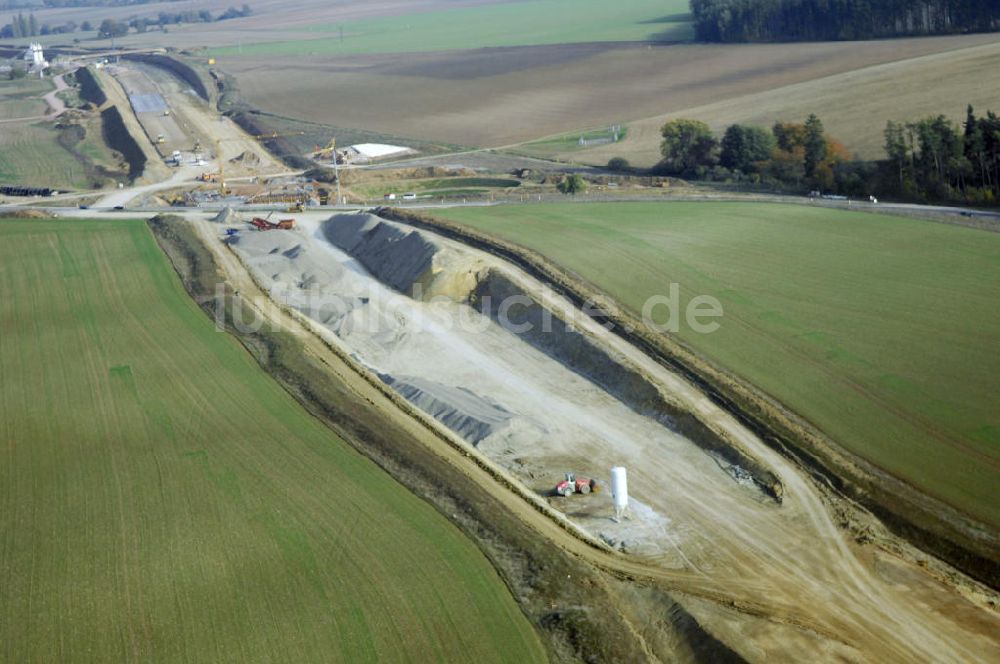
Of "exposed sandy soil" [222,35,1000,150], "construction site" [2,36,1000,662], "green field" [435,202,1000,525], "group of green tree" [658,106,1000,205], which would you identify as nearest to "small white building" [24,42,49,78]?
"exposed sandy soil" [222,35,1000,150]

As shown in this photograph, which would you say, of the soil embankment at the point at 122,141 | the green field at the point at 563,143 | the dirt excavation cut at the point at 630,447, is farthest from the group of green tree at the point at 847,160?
the soil embankment at the point at 122,141

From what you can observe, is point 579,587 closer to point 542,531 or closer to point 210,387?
point 542,531

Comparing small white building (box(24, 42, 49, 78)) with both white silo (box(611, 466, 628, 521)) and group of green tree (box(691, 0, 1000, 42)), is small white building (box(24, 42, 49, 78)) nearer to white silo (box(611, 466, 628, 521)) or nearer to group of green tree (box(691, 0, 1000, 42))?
group of green tree (box(691, 0, 1000, 42))

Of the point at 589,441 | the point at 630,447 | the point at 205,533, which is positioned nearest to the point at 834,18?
the point at 589,441

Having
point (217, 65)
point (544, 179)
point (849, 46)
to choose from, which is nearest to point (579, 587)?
point (544, 179)

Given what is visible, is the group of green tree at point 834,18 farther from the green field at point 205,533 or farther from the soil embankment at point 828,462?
the green field at point 205,533
